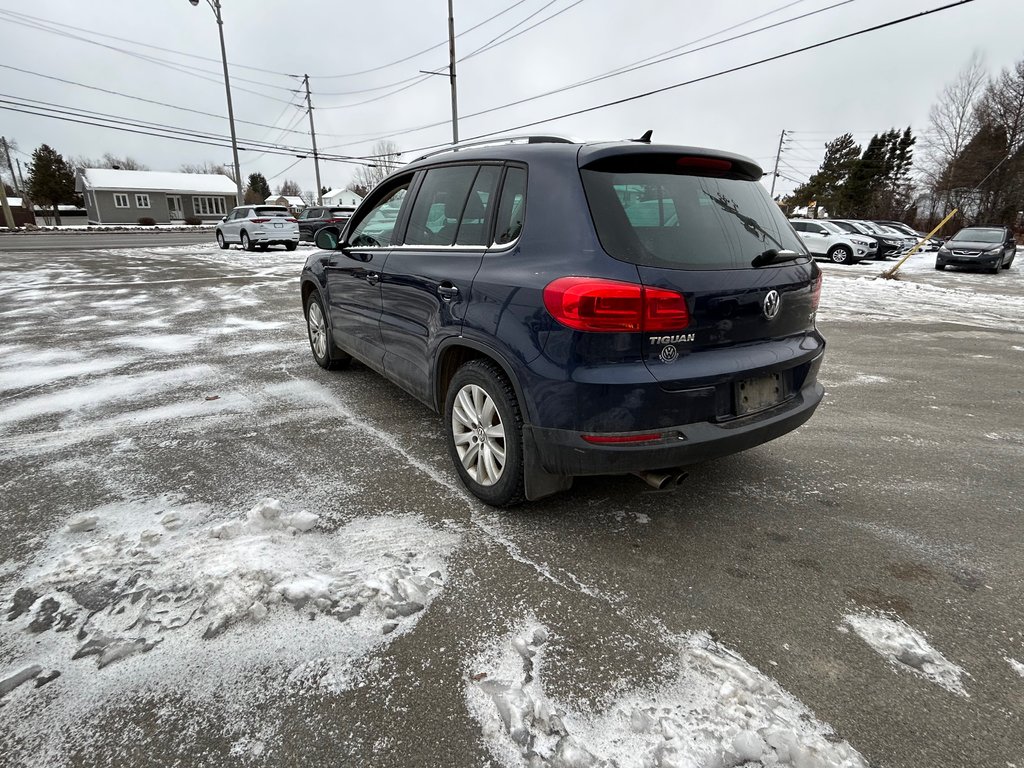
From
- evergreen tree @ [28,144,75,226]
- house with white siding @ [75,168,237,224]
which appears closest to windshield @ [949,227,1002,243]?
house with white siding @ [75,168,237,224]

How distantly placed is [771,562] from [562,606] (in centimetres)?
102

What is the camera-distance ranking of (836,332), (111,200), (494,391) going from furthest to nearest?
(111,200)
(836,332)
(494,391)

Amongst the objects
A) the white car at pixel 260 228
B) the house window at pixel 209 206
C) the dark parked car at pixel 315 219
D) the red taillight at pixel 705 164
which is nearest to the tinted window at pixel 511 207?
the red taillight at pixel 705 164

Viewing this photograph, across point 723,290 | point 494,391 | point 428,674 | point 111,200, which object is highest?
point 111,200

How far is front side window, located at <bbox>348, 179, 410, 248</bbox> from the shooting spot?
3943 millimetres

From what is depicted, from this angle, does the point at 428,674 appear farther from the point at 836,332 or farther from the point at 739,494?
the point at 836,332

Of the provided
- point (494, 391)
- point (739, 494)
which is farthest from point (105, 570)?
point (739, 494)

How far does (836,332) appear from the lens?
7.96m

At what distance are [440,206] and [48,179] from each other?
74026mm

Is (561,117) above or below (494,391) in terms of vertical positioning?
above

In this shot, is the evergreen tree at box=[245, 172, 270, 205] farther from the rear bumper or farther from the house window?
the rear bumper

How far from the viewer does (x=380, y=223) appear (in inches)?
163

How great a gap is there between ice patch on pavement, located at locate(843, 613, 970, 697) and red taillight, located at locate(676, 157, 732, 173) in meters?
2.09

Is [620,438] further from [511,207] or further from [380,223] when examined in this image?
[380,223]
